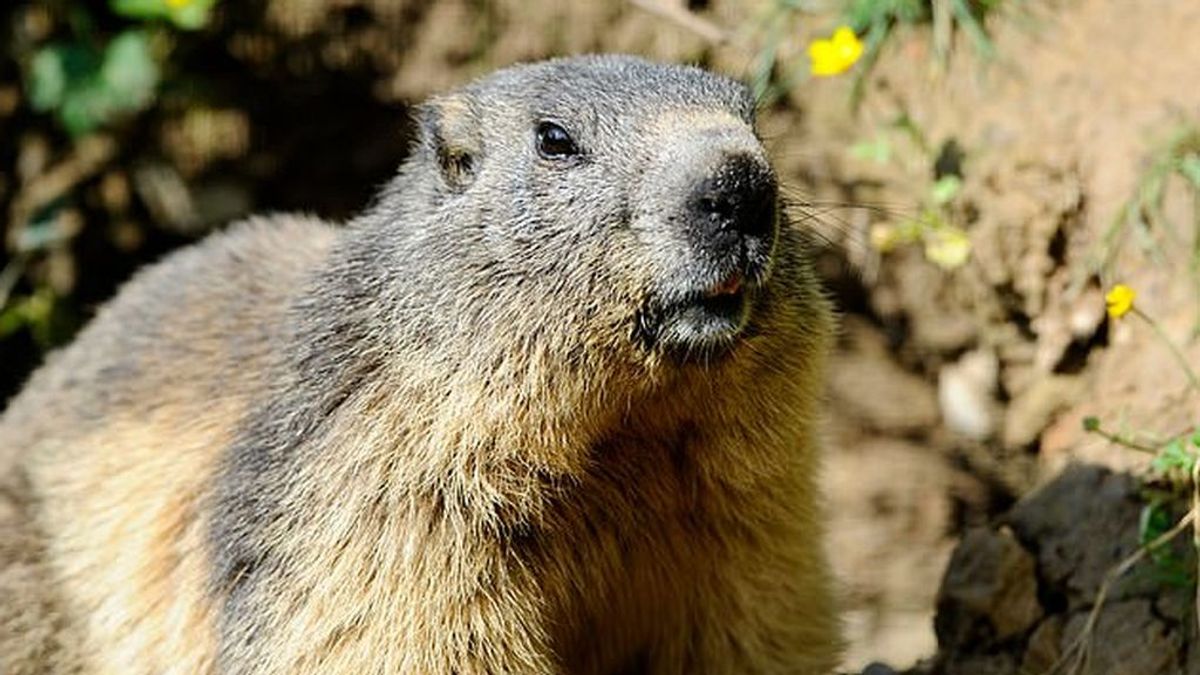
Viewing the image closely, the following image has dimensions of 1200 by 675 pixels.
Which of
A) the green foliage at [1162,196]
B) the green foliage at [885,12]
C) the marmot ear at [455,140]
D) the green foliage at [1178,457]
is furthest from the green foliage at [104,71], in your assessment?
the green foliage at [1178,457]

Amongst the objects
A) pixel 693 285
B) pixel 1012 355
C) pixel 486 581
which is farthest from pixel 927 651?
pixel 693 285

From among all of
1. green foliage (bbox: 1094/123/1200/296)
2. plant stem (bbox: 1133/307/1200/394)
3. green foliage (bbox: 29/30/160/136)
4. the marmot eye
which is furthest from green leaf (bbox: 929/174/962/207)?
green foliage (bbox: 29/30/160/136)

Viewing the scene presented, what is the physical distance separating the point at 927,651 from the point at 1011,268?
1.76 metres

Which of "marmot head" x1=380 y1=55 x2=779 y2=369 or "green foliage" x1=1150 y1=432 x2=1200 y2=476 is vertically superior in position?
"marmot head" x1=380 y1=55 x2=779 y2=369

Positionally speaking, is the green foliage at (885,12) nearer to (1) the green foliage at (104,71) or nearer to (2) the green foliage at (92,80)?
(1) the green foliage at (104,71)

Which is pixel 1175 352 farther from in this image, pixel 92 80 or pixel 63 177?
pixel 63 177

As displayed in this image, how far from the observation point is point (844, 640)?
5.77 meters

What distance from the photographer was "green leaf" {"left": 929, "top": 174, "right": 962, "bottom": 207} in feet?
22.7

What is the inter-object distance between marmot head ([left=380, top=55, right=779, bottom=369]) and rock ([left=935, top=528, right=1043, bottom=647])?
1865mm

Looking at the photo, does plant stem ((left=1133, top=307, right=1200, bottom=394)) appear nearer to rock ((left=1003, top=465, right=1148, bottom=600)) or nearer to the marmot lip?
rock ((left=1003, top=465, right=1148, bottom=600))

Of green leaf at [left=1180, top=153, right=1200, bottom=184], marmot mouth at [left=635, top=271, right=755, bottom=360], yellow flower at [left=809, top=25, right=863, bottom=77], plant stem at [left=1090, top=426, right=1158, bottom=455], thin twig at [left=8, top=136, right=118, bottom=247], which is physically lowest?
plant stem at [left=1090, top=426, right=1158, bottom=455]

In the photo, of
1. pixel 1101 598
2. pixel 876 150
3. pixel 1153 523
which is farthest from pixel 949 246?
pixel 1101 598

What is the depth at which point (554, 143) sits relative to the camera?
475 centimetres

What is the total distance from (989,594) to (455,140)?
248 cm
